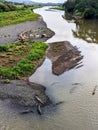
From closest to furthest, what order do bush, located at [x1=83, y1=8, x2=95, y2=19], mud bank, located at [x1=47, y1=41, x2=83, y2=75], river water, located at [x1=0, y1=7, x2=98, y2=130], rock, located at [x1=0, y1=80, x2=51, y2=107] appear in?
1. river water, located at [x1=0, y1=7, x2=98, y2=130]
2. rock, located at [x1=0, y1=80, x2=51, y2=107]
3. mud bank, located at [x1=47, y1=41, x2=83, y2=75]
4. bush, located at [x1=83, y1=8, x2=95, y2=19]

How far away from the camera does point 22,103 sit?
89.5ft

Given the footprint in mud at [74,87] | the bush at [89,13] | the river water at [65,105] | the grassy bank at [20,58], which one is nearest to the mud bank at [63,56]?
the river water at [65,105]

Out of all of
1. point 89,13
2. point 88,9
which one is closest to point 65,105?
point 88,9

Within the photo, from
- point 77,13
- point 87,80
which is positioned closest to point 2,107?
point 87,80

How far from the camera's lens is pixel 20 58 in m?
41.5

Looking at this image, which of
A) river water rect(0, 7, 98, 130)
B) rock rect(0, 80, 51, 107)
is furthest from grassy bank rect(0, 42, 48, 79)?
rock rect(0, 80, 51, 107)

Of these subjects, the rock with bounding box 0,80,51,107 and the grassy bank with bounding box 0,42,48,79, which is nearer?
the rock with bounding box 0,80,51,107

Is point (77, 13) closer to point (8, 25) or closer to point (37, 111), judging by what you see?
point (8, 25)

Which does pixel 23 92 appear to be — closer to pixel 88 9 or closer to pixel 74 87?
pixel 74 87

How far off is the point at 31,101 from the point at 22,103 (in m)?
0.90

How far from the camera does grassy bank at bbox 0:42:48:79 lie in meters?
35.1

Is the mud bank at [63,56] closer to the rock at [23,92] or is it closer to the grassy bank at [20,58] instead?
the grassy bank at [20,58]

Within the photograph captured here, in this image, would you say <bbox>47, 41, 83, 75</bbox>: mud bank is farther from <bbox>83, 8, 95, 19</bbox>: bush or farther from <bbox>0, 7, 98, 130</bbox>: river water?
<bbox>83, 8, 95, 19</bbox>: bush

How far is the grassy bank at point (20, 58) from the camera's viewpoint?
35.1 m
